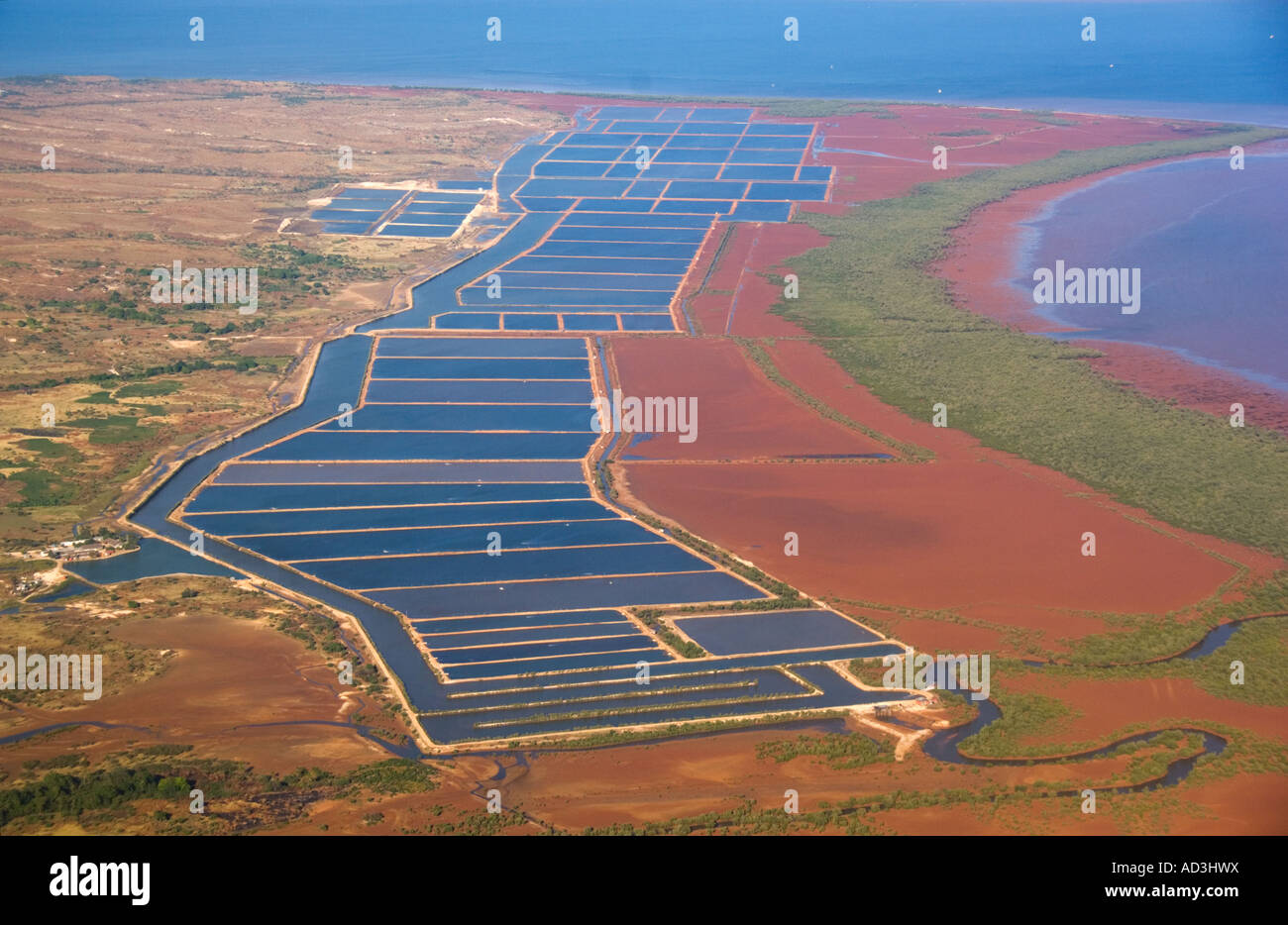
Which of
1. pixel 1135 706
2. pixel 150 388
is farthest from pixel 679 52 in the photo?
pixel 1135 706

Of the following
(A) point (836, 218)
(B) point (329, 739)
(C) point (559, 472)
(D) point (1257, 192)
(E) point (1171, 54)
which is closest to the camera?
(B) point (329, 739)

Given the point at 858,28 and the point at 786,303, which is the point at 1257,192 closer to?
the point at 786,303

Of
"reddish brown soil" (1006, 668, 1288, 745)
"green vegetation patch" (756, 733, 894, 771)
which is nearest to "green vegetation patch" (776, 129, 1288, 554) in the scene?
"reddish brown soil" (1006, 668, 1288, 745)

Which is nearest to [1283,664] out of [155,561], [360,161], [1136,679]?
[1136,679]

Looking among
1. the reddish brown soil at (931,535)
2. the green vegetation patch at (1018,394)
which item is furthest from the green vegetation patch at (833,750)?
the green vegetation patch at (1018,394)

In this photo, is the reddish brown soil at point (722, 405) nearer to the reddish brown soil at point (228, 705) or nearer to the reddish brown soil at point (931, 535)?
the reddish brown soil at point (931, 535)

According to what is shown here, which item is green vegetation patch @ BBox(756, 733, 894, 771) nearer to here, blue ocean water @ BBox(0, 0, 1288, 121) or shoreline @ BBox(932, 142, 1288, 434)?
shoreline @ BBox(932, 142, 1288, 434)
